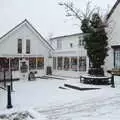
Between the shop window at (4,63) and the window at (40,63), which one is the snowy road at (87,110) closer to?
the shop window at (4,63)

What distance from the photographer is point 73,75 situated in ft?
87.9

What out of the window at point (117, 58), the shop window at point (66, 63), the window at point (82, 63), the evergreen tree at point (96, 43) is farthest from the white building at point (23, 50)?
the evergreen tree at point (96, 43)

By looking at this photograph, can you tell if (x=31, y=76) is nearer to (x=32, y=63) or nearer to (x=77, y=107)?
(x=32, y=63)

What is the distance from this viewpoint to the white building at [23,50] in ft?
83.3

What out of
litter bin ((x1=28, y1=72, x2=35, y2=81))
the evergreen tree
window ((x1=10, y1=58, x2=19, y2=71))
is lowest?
litter bin ((x1=28, y1=72, x2=35, y2=81))

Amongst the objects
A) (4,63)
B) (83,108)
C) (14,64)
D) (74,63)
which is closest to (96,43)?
(83,108)

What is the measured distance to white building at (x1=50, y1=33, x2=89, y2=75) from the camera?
2657 centimetres

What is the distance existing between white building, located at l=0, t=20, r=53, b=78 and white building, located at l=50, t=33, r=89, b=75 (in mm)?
1352

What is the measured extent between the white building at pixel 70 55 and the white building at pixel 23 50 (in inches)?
53.2

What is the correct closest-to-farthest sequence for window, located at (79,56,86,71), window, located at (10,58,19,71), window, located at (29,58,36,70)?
1. window, located at (10,58,19,71)
2. window, located at (79,56,86,71)
3. window, located at (29,58,36,70)

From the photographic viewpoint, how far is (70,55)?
2786 cm

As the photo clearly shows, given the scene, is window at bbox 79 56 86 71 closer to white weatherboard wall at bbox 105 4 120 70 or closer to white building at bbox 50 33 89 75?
white building at bbox 50 33 89 75

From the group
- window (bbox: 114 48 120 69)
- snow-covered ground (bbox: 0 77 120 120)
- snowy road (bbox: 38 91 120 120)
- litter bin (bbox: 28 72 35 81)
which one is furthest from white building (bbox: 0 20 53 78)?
snowy road (bbox: 38 91 120 120)

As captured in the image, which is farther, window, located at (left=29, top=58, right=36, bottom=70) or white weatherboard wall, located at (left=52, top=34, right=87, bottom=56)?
window, located at (left=29, top=58, right=36, bottom=70)
